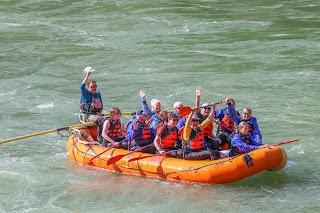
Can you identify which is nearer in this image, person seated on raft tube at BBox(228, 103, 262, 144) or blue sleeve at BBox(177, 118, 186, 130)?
person seated on raft tube at BBox(228, 103, 262, 144)

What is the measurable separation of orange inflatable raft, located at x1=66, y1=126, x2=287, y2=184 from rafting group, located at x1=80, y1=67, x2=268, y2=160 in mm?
219

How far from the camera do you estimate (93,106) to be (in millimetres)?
14062

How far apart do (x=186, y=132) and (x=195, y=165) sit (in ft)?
1.79

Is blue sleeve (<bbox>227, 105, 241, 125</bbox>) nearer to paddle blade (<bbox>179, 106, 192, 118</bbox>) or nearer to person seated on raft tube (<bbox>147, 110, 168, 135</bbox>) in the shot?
paddle blade (<bbox>179, 106, 192, 118</bbox>)

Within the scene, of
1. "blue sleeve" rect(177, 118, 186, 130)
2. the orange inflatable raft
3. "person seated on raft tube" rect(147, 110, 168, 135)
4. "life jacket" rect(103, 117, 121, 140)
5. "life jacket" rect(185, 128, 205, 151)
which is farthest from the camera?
"life jacket" rect(103, 117, 121, 140)

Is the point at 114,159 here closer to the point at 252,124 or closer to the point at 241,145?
the point at 241,145

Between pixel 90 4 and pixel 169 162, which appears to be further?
pixel 90 4

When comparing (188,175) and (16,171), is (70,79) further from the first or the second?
(188,175)

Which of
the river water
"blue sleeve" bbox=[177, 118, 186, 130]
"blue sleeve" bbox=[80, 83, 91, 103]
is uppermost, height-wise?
"blue sleeve" bbox=[80, 83, 91, 103]

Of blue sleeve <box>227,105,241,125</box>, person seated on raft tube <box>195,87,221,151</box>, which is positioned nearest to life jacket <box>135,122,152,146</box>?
person seated on raft tube <box>195,87,221,151</box>

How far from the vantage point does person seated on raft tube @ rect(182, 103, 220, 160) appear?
11625mm

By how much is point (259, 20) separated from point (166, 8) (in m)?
4.41

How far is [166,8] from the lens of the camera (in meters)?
29.2

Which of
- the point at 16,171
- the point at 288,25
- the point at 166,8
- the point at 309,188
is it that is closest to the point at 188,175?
the point at 309,188
